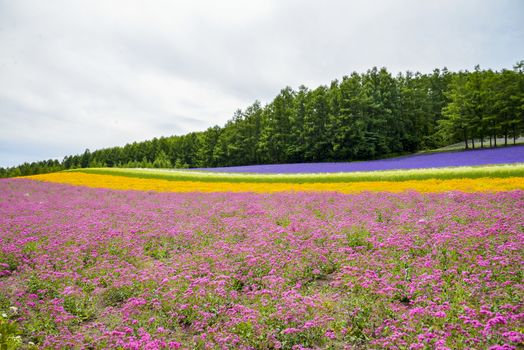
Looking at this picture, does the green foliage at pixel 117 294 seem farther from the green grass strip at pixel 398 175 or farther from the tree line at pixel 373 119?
the tree line at pixel 373 119

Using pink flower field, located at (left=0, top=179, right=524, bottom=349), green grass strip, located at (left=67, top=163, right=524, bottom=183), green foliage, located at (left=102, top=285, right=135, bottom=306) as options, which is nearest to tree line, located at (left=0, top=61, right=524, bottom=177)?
green grass strip, located at (left=67, top=163, right=524, bottom=183)

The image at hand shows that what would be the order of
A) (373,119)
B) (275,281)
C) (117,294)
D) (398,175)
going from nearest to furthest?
(275,281) < (117,294) < (398,175) < (373,119)

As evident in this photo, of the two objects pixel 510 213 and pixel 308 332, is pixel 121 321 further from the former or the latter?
pixel 510 213

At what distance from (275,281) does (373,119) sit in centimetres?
5616

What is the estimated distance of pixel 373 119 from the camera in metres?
57.6

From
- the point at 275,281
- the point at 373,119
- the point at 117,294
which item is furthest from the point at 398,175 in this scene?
the point at 373,119

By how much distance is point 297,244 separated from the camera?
882 centimetres

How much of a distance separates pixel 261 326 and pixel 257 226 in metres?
6.11

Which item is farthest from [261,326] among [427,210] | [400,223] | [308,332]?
[427,210]

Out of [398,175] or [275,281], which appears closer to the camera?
[275,281]

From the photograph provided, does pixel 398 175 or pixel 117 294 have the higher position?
pixel 398 175

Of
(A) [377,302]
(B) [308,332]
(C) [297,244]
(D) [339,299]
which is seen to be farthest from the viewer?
(C) [297,244]

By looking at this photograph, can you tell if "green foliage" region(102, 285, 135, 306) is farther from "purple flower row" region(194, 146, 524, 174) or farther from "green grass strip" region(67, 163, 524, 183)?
"purple flower row" region(194, 146, 524, 174)

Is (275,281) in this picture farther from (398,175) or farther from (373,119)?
(373,119)
